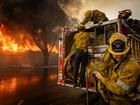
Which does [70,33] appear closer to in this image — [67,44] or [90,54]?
[67,44]

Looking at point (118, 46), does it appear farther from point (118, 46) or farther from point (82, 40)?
point (82, 40)

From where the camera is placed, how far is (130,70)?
3180mm

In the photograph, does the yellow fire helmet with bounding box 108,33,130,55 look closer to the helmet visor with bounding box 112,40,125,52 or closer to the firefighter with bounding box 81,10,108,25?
the helmet visor with bounding box 112,40,125,52

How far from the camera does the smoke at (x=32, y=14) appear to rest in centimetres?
3050

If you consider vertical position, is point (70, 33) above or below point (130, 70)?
above

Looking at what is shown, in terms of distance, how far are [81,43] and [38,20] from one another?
24.8 meters

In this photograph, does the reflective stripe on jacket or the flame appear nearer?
the reflective stripe on jacket

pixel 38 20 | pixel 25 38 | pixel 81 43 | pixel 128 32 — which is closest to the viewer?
pixel 128 32

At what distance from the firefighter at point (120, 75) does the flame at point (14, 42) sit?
94.7 feet

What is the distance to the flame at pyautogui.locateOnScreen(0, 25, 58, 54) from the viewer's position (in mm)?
31997

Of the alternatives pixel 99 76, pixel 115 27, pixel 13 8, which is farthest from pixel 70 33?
pixel 13 8

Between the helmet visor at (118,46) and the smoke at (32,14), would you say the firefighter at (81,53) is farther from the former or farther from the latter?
the smoke at (32,14)

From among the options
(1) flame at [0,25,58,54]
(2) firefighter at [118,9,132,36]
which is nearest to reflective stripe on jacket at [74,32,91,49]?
(2) firefighter at [118,9,132,36]

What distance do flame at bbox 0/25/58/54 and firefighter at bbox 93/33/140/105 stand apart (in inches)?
1137
